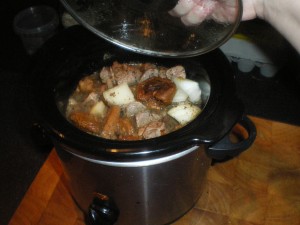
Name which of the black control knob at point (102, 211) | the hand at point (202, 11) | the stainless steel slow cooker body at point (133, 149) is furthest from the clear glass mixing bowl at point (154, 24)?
the black control knob at point (102, 211)

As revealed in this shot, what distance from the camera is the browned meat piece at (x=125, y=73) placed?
2.77ft

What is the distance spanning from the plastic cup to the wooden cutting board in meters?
0.67

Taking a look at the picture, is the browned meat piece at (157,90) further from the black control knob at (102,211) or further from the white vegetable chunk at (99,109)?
the black control knob at (102,211)

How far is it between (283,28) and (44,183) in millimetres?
709

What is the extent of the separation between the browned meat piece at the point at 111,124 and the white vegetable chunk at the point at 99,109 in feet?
0.07

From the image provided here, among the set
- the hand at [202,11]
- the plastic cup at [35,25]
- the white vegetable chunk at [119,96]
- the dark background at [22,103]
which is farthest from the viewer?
the plastic cup at [35,25]

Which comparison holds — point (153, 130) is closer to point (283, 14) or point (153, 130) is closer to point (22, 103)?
point (283, 14)

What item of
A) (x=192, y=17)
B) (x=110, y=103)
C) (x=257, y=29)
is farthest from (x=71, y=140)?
(x=257, y=29)

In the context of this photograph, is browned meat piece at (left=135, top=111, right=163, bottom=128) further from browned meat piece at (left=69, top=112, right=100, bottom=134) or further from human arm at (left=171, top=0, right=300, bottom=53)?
human arm at (left=171, top=0, right=300, bottom=53)

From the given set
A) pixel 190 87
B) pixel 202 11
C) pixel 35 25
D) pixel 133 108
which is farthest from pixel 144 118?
pixel 35 25

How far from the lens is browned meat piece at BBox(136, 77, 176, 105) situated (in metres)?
0.78

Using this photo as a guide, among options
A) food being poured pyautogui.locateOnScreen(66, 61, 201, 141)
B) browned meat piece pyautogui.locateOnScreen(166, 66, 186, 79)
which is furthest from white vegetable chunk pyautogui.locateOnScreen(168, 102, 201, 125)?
browned meat piece pyautogui.locateOnScreen(166, 66, 186, 79)

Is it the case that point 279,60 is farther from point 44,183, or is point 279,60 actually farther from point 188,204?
point 44,183

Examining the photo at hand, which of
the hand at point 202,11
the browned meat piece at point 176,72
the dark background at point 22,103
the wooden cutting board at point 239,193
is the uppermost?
the hand at point 202,11
